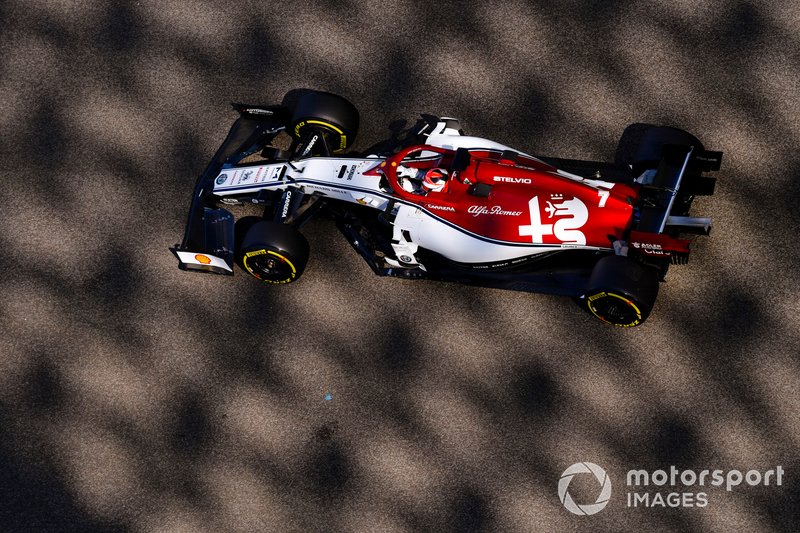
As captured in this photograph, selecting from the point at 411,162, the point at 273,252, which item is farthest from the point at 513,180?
the point at 273,252

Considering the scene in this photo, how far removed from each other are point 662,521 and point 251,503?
401 cm

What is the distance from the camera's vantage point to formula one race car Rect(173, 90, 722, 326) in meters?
7.53

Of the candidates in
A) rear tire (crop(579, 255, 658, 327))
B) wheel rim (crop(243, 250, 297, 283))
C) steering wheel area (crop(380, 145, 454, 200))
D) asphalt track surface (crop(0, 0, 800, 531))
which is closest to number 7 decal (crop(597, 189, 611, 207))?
rear tire (crop(579, 255, 658, 327))

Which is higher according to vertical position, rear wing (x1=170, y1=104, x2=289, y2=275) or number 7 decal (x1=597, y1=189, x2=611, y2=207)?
number 7 decal (x1=597, y1=189, x2=611, y2=207)

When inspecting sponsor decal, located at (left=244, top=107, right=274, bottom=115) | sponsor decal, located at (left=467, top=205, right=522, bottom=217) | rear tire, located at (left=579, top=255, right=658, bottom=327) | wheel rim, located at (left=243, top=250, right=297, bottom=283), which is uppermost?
sponsor decal, located at (left=244, top=107, right=274, bottom=115)

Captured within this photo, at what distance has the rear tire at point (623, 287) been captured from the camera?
7.27 metres

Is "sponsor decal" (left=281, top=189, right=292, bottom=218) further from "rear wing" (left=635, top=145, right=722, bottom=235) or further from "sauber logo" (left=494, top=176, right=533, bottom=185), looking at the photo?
"rear wing" (left=635, top=145, right=722, bottom=235)

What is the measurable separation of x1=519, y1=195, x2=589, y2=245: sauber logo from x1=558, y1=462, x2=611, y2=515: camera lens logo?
2.20 metres

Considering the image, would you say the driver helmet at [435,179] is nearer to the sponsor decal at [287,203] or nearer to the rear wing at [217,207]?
the sponsor decal at [287,203]

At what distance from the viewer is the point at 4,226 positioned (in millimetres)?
9141

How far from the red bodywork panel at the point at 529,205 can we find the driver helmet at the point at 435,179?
0.05 meters

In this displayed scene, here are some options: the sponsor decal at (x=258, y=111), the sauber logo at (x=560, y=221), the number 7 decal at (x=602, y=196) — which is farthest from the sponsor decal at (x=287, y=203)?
the number 7 decal at (x=602, y=196)

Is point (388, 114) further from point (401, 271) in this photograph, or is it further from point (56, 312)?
point (56, 312)

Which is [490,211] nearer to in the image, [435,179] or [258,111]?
[435,179]
